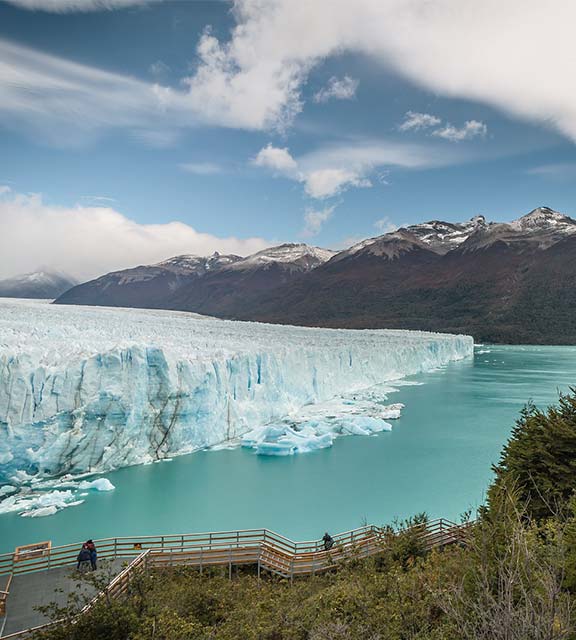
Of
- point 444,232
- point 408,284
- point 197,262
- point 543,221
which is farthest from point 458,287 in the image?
point 197,262

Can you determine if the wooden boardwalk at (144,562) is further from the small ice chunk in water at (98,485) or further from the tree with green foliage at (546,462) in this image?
the small ice chunk in water at (98,485)

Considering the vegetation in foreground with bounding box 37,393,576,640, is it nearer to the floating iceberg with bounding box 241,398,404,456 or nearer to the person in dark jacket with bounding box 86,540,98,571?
the person in dark jacket with bounding box 86,540,98,571

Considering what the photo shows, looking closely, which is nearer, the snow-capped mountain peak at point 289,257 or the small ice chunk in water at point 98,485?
the small ice chunk in water at point 98,485

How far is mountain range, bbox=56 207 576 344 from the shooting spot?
7012 centimetres

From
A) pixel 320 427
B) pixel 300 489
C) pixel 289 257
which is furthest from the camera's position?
pixel 289 257

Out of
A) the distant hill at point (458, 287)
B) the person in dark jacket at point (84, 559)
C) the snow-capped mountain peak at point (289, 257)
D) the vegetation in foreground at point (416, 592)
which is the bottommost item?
the person in dark jacket at point (84, 559)

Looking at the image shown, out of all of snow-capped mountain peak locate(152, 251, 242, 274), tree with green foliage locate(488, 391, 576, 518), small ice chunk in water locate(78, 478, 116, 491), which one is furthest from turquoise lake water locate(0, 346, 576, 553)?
snow-capped mountain peak locate(152, 251, 242, 274)

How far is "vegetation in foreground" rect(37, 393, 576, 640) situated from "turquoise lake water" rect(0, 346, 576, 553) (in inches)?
111

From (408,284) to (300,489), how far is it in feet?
311

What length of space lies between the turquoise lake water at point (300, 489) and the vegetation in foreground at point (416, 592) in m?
2.82

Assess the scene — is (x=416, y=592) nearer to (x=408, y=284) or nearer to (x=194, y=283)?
(x=408, y=284)

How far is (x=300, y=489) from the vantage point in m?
11.9

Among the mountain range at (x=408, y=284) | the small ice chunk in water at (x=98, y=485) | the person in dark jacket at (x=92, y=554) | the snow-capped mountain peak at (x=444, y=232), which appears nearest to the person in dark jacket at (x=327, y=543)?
the person in dark jacket at (x=92, y=554)

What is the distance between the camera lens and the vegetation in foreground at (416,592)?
342cm
